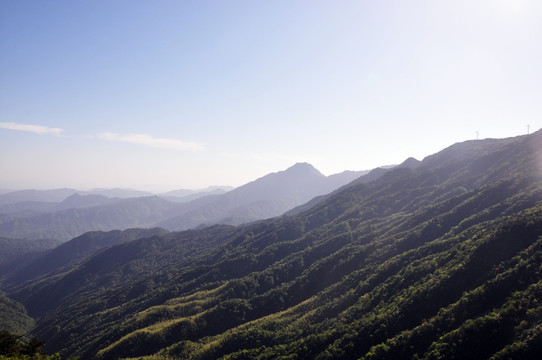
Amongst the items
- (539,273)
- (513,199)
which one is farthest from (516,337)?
(513,199)

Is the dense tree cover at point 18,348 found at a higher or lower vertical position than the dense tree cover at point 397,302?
higher

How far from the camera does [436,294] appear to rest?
97.9m

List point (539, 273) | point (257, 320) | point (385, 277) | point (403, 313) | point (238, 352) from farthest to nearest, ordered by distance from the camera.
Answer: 1. point (257, 320)
2. point (385, 277)
3. point (238, 352)
4. point (403, 313)
5. point (539, 273)

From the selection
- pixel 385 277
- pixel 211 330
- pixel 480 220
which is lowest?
pixel 211 330

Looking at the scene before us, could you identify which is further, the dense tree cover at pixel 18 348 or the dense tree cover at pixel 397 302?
the dense tree cover at pixel 397 302

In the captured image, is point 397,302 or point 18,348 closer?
point 18,348

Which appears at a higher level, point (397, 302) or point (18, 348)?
point (18, 348)

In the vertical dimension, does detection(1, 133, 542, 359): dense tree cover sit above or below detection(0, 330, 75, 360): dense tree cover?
below

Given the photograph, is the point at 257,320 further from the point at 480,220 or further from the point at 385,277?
the point at 480,220

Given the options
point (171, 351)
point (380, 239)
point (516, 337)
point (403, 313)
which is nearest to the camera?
point (516, 337)

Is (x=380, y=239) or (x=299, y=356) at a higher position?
(x=380, y=239)

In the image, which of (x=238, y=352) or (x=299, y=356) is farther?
(x=238, y=352)

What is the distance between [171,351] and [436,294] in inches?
4135

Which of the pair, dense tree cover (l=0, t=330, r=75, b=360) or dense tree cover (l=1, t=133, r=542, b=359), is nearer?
dense tree cover (l=0, t=330, r=75, b=360)
